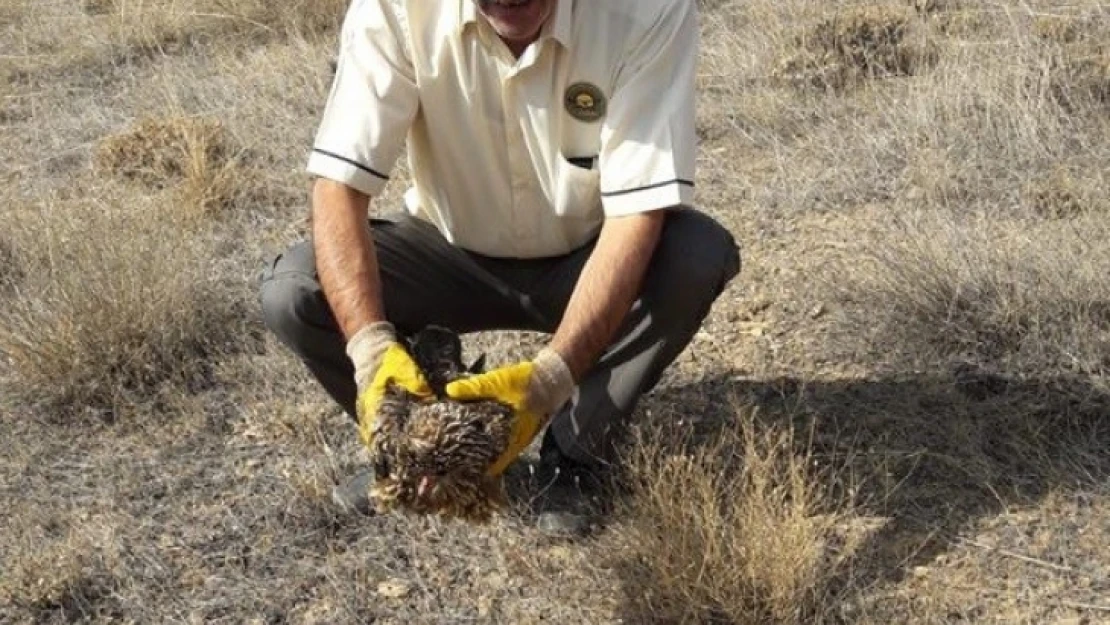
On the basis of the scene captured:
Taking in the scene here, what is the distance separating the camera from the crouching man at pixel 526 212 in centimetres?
282

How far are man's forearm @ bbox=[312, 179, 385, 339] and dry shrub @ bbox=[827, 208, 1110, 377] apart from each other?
1434 millimetres

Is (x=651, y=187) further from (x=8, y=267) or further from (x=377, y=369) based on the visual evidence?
(x=8, y=267)

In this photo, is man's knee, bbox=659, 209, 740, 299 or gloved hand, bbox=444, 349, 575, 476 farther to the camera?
man's knee, bbox=659, 209, 740, 299

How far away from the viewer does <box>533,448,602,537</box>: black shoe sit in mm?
3119

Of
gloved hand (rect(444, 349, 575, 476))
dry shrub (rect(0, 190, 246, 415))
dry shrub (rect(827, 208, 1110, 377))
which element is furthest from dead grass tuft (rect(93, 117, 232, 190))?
gloved hand (rect(444, 349, 575, 476))

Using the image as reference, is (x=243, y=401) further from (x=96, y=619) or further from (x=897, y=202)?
(x=897, y=202)

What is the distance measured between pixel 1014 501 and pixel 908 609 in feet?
1.51

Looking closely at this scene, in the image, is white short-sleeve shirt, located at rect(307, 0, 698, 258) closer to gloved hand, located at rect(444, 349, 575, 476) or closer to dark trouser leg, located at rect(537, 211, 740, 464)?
dark trouser leg, located at rect(537, 211, 740, 464)

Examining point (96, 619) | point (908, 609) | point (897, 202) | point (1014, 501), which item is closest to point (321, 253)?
point (96, 619)

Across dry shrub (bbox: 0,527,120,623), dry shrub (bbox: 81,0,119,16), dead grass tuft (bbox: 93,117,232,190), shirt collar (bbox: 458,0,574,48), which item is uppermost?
shirt collar (bbox: 458,0,574,48)

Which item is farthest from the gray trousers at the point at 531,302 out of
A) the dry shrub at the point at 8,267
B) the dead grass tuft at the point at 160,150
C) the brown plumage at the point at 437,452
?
the dead grass tuft at the point at 160,150

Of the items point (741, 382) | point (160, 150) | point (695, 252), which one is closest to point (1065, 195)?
point (741, 382)

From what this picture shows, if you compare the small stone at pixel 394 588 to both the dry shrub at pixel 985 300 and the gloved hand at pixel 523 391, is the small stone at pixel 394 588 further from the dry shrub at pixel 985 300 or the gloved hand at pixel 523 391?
the dry shrub at pixel 985 300

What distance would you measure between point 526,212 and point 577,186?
0.56 feet
